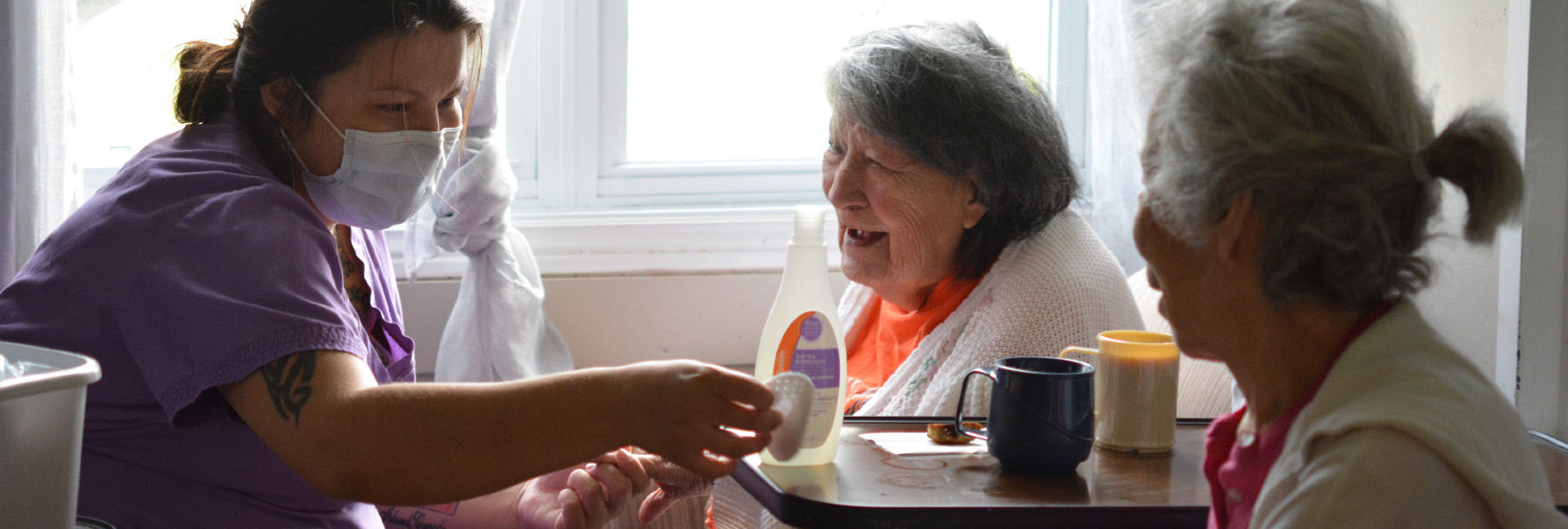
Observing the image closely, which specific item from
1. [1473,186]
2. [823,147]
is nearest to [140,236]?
[1473,186]

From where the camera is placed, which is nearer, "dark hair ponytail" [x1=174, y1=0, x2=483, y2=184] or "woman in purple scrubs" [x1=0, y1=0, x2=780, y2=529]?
"woman in purple scrubs" [x1=0, y1=0, x2=780, y2=529]

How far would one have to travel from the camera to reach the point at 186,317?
36.7 inches

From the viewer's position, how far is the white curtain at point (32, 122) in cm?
181

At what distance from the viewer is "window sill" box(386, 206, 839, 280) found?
7.58ft

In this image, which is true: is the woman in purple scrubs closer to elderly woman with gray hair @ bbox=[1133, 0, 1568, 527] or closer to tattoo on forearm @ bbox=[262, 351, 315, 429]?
tattoo on forearm @ bbox=[262, 351, 315, 429]

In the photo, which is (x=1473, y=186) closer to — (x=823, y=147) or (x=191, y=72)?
(x=191, y=72)

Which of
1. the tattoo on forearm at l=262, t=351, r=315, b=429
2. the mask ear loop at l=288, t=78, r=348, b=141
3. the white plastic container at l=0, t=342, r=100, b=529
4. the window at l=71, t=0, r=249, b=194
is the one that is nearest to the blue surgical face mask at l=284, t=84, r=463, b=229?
the mask ear loop at l=288, t=78, r=348, b=141

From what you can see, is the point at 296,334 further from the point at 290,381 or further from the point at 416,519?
the point at 416,519

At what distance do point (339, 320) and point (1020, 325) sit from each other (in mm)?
845

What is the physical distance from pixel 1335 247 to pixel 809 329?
1.72 feet

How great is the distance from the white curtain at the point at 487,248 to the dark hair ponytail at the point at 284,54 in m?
0.78

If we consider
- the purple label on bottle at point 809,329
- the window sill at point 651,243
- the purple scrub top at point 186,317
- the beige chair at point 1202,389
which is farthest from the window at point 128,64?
the beige chair at point 1202,389

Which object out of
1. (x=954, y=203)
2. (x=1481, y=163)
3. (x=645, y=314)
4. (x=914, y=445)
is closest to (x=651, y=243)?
(x=645, y=314)

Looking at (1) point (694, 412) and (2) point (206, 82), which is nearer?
(1) point (694, 412)
